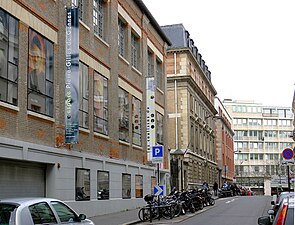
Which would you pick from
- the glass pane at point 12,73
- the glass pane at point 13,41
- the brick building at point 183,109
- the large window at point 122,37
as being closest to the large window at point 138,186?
the large window at point 122,37

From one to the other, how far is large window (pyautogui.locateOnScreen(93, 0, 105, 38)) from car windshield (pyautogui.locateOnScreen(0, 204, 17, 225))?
16.9 meters

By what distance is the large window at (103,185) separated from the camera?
2435cm

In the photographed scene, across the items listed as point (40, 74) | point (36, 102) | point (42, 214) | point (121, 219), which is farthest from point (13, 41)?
point (42, 214)

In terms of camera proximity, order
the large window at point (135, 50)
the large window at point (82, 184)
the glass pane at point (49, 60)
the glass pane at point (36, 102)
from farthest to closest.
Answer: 1. the large window at point (135, 50)
2. the large window at point (82, 184)
3. the glass pane at point (49, 60)
4. the glass pane at point (36, 102)

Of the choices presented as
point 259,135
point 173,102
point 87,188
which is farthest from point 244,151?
point 87,188

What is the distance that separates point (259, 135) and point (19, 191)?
373 feet

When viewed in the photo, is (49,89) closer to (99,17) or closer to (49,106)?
(49,106)

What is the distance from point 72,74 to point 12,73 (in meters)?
3.78

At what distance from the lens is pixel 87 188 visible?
75.2 ft

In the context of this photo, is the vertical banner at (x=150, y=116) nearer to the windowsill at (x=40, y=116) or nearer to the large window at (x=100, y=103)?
the large window at (x=100, y=103)

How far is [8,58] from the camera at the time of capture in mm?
17172

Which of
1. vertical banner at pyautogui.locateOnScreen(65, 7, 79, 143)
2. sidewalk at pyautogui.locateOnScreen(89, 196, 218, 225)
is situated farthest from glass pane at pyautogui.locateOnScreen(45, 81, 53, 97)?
sidewalk at pyautogui.locateOnScreen(89, 196, 218, 225)

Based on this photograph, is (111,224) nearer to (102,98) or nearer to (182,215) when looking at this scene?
(182,215)

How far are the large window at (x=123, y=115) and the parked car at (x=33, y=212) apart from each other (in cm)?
1740
